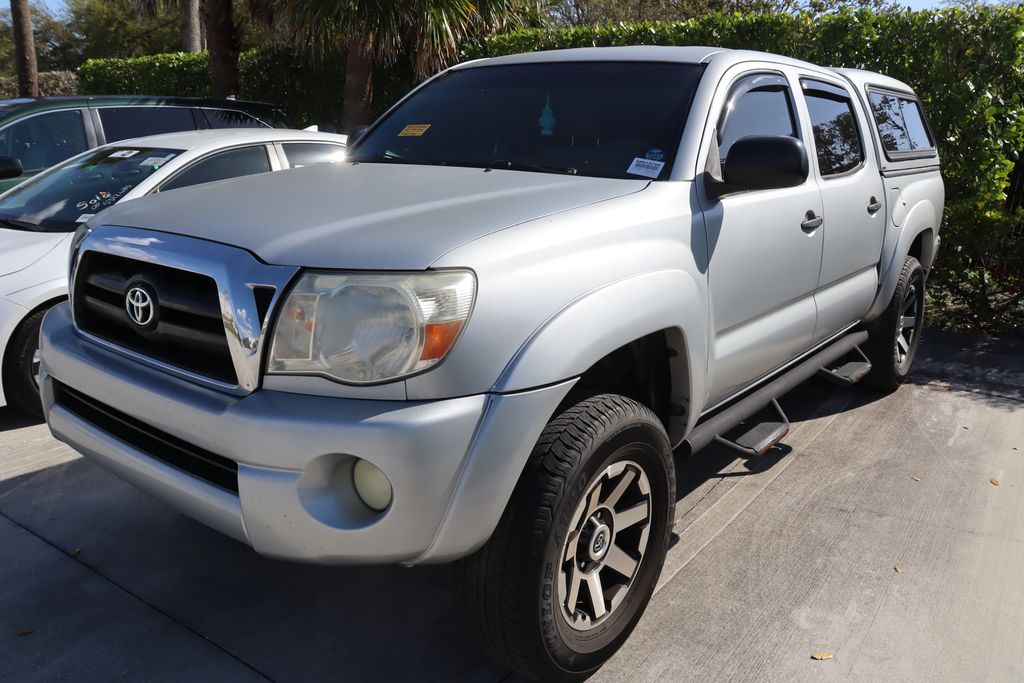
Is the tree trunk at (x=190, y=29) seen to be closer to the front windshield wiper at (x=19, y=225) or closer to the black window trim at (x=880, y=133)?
the front windshield wiper at (x=19, y=225)

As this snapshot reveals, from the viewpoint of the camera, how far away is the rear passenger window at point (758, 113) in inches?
128

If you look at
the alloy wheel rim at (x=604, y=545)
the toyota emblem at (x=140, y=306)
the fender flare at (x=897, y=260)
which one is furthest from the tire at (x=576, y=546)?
the fender flare at (x=897, y=260)

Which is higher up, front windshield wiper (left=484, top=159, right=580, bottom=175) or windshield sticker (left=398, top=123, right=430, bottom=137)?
windshield sticker (left=398, top=123, right=430, bottom=137)

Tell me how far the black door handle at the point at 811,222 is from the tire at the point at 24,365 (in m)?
3.70

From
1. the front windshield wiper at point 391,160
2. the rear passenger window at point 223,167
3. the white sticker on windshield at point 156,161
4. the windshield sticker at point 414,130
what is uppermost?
the windshield sticker at point 414,130

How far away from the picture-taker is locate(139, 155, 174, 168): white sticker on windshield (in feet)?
16.4

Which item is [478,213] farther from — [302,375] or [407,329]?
[302,375]

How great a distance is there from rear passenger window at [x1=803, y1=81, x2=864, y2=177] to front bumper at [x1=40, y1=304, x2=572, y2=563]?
2421 millimetres

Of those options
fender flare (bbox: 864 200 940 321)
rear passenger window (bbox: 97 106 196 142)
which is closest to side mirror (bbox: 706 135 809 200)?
fender flare (bbox: 864 200 940 321)

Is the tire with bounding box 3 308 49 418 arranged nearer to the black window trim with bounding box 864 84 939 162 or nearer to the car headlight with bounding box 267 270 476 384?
the car headlight with bounding box 267 270 476 384

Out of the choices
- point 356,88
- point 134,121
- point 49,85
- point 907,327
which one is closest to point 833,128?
point 907,327

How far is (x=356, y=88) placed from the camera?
410 inches

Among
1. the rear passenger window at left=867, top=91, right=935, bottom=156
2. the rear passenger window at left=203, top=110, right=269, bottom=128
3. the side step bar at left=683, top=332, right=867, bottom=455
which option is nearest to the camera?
the side step bar at left=683, top=332, right=867, bottom=455

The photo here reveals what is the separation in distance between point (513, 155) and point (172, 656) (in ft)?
6.81
